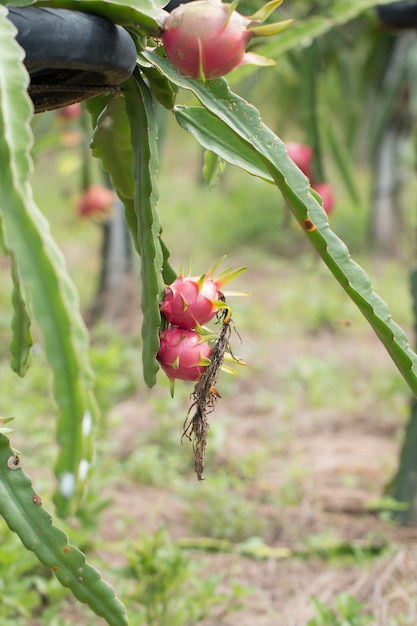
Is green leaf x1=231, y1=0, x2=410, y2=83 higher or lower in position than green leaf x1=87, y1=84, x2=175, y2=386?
lower

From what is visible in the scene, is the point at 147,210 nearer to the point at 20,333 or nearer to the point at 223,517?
the point at 20,333

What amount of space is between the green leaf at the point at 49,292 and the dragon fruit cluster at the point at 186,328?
0.22 meters

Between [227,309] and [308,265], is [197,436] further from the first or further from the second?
[308,265]

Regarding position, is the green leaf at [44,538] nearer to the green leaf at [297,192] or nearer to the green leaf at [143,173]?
the green leaf at [143,173]

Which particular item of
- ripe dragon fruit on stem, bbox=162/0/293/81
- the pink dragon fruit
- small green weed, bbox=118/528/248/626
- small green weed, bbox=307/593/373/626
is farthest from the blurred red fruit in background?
ripe dragon fruit on stem, bbox=162/0/293/81

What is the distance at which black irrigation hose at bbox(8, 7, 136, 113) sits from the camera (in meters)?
0.66

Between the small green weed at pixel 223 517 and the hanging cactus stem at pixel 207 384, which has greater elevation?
the hanging cactus stem at pixel 207 384

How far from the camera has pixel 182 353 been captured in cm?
76

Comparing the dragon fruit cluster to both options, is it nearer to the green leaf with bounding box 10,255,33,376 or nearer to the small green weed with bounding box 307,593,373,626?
the green leaf with bounding box 10,255,33,376

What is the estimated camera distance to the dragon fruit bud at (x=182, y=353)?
763mm

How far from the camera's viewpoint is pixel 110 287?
3.48m

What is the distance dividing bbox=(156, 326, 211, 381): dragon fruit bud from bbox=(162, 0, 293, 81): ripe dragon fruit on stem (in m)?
0.24

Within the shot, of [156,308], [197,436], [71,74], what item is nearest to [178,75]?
[71,74]

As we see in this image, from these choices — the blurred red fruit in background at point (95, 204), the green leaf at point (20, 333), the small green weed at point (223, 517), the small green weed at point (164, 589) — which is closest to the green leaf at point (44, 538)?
the green leaf at point (20, 333)
